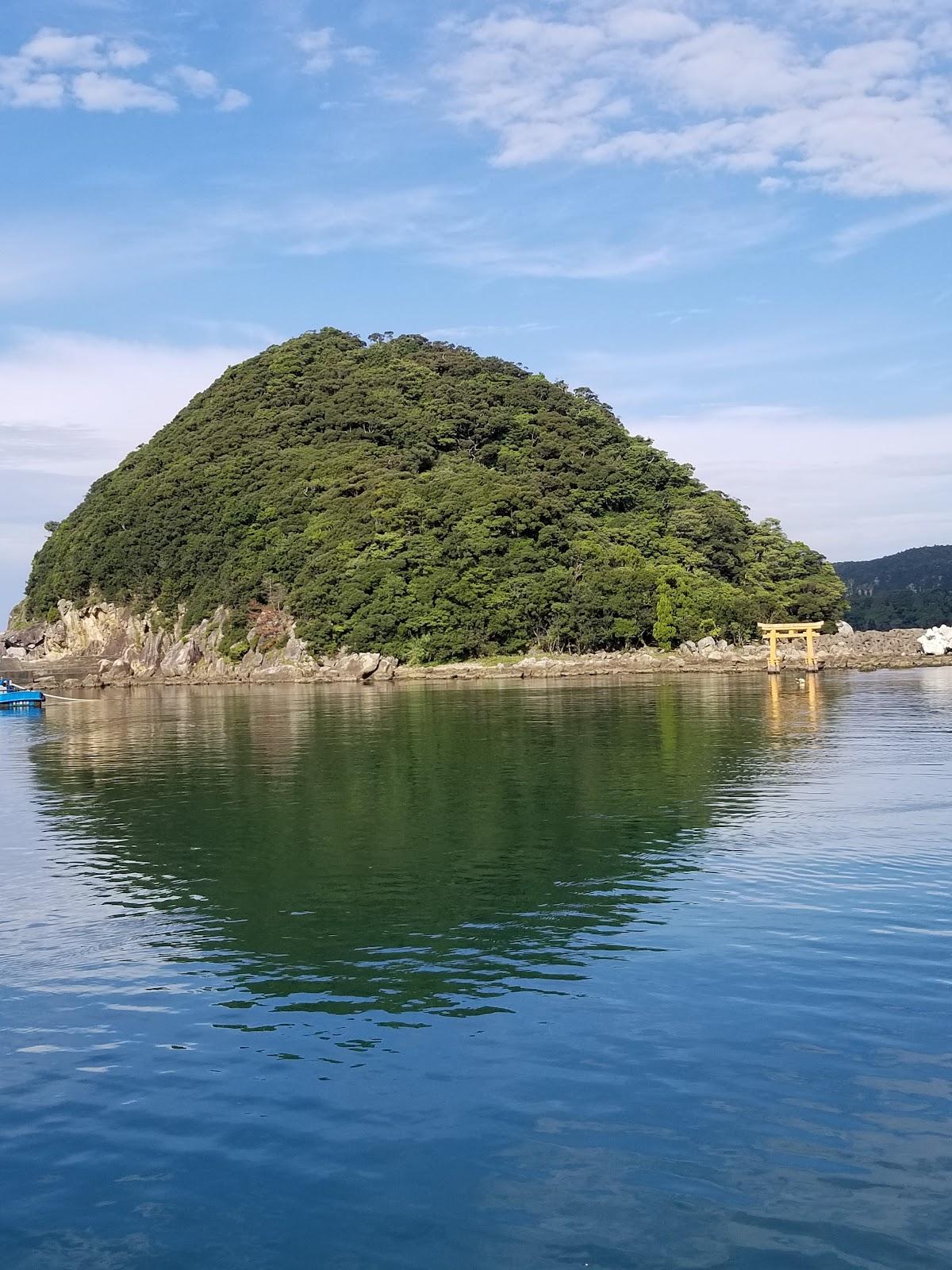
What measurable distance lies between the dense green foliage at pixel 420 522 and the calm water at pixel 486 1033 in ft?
291

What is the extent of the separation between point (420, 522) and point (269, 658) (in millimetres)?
22504

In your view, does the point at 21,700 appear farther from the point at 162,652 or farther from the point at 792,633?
the point at 792,633

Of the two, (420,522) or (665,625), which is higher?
(420,522)

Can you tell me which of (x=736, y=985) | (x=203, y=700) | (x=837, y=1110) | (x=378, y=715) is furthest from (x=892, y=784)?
(x=203, y=700)

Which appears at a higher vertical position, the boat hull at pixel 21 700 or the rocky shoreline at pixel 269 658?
the rocky shoreline at pixel 269 658

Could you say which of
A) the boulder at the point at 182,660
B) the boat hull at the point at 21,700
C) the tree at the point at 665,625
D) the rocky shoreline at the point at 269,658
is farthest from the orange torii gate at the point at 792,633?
the boulder at the point at 182,660

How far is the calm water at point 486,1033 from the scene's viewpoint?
9094 millimetres

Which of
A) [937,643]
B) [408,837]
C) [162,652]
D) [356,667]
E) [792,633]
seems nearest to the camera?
[408,837]

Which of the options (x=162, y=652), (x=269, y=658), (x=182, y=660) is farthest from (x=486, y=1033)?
(x=162, y=652)

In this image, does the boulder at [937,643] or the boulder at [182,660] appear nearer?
the boulder at [937,643]

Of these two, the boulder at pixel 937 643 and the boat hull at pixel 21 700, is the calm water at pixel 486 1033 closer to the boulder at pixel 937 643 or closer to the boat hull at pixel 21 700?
the boat hull at pixel 21 700

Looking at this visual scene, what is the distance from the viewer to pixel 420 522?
414ft

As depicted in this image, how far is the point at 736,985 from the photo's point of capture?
14336 mm

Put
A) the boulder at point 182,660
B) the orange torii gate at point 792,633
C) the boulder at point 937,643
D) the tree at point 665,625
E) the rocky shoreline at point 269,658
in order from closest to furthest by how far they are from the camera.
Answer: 1. the orange torii gate at point 792,633
2. the rocky shoreline at point 269,658
3. the boulder at point 937,643
4. the tree at point 665,625
5. the boulder at point 182,660
